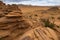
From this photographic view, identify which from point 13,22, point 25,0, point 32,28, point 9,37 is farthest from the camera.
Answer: point 25,0

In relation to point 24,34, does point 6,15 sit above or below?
above

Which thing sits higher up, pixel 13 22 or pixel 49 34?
pixel 13 22

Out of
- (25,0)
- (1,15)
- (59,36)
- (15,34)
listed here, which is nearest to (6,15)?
(1,15)

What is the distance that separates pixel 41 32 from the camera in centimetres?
1495

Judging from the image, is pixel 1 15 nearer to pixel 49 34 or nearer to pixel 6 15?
pixel 6 15

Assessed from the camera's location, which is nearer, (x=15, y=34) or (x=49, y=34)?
(x=15, y=34)

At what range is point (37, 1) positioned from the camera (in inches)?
3607

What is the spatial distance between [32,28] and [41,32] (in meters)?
0.81

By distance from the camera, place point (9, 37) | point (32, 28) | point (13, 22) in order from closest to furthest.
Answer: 1. point (9, 37)
2. point (13, 22)
3. point (32, 28)

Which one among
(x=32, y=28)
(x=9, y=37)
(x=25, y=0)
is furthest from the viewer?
(x=25, y=0)

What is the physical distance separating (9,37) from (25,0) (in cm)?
7469

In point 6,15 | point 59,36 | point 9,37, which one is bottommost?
point 59,36

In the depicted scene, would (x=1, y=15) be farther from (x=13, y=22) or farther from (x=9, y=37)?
(x=9, y=37)

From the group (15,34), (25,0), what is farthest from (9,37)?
(25,0)
